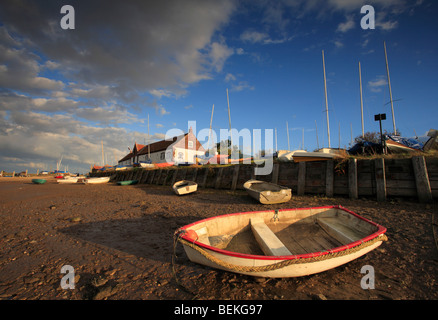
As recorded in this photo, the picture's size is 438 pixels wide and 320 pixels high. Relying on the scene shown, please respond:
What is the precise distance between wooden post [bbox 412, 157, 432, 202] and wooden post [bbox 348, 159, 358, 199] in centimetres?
208

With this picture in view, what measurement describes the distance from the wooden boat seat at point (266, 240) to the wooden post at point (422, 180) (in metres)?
7.50

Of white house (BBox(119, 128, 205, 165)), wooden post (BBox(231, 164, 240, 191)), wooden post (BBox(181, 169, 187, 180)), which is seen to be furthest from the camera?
white house (BBox(119, 128, 205, 165))

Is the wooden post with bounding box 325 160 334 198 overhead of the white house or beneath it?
beneath

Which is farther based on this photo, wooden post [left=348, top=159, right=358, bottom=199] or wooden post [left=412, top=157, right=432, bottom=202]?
wooden post [left=348, top=159, right=358, bottom=199]

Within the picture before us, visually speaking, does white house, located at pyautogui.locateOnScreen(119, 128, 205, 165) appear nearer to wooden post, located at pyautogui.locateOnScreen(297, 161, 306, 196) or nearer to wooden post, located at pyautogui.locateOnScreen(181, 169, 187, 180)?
wooden post, located at pyautogui.locateOnScreen(181, 169, 187, 180)

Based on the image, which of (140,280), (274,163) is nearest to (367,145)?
(274,163)

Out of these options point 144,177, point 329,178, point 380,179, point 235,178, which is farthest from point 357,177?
point 144,177

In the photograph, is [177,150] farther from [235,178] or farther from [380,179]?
[380,179]

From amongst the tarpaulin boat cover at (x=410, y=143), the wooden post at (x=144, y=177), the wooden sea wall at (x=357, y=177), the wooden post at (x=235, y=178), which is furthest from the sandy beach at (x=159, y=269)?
the wooden post at (x=144, y=177)

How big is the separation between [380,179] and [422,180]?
51.8 inches

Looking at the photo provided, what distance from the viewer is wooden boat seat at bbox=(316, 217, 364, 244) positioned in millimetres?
4206

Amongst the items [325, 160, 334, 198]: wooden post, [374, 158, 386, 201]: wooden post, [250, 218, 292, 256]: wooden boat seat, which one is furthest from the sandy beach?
[325, 160, 334, 198]: wooden post
